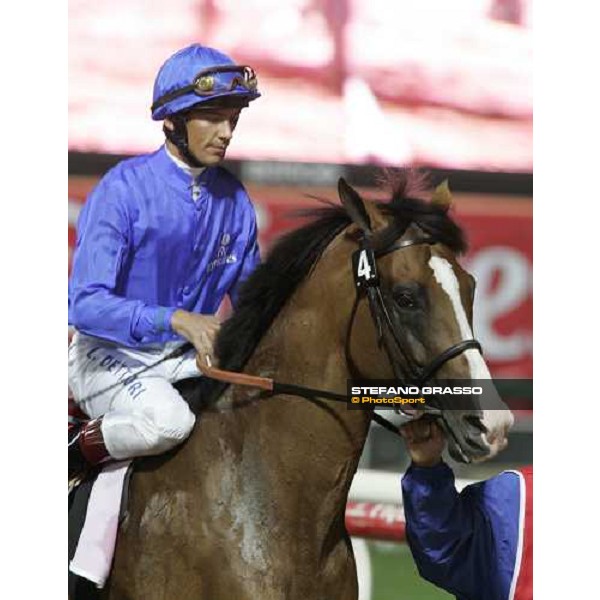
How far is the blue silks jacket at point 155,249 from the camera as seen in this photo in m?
2.22

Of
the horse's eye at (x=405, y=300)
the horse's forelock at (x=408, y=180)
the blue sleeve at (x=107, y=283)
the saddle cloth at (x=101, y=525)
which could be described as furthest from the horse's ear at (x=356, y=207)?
the saddle cloth at (x=101, y=525)

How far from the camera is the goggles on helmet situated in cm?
231

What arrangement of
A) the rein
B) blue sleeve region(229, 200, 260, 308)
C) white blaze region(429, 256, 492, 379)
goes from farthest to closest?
blue sleeve region(229, 200, 260, 308)
the rein
white blaze region(429, 256, 492, 379)

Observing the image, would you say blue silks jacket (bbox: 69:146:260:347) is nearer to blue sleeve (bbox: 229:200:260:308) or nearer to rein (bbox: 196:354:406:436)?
blue sleeve (bbox: 229:200:260:308)

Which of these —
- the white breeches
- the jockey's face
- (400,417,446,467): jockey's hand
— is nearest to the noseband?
(400,417,446,467): jockey's hand

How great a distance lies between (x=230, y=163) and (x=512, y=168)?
2.61 ft

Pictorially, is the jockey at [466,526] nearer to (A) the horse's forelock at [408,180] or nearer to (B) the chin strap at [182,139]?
(A) the horse's forelock at [408,180]

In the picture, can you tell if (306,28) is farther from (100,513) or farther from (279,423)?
(100,513)

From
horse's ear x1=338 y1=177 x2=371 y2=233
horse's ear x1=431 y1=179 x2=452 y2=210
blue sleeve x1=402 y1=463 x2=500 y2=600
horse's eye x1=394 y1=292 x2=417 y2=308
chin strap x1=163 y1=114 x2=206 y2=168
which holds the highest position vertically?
chin strap x1=163 y1=114 x2=206 y2=168

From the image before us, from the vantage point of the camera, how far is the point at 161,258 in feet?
7.63

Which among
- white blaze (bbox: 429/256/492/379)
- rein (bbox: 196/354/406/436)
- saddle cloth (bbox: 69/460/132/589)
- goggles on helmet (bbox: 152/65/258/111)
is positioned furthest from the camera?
goggles on helmet (bbox: 152/65/258/111)

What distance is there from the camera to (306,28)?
2.54 m

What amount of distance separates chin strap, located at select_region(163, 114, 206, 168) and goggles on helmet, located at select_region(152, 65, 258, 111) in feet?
0.18

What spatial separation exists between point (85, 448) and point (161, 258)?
49 centimetres
